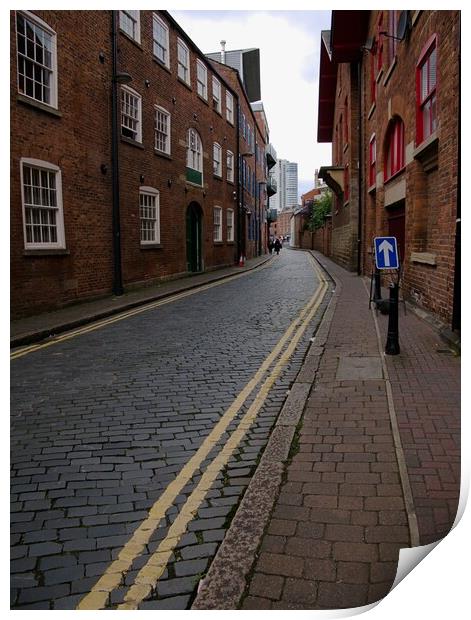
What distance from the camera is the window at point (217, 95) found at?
24930 mm

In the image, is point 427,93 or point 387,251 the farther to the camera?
point 427,93

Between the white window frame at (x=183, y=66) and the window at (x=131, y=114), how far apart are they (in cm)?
423

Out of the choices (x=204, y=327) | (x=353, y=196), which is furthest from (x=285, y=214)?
(x=204, y=327)

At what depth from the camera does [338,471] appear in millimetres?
3547

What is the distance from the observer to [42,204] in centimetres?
1120

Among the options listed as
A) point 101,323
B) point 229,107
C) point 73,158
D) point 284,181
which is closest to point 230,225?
point 229,107

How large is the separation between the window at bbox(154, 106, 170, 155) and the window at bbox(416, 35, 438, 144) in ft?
32.1

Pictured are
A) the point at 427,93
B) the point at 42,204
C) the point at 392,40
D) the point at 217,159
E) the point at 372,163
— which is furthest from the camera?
the point at 217,159

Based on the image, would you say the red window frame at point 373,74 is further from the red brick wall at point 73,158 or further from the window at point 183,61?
the red brick wall at point 73,158

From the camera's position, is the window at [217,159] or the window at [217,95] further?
the window at [217,159]

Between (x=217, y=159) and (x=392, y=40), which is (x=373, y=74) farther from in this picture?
(x=217, y=159)

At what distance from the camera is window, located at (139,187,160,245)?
1683cm

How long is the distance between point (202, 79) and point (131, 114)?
8040mm

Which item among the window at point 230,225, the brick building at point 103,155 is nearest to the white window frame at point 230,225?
the window at point 230,225
